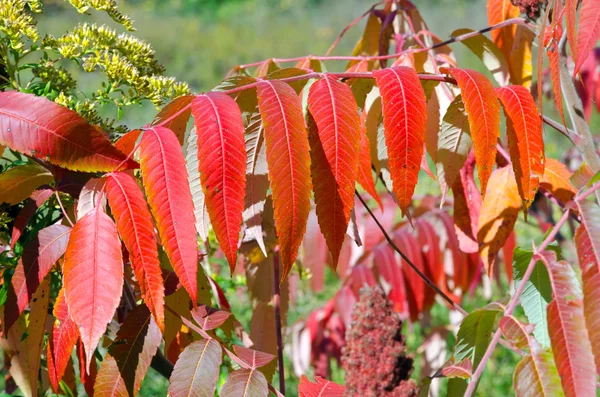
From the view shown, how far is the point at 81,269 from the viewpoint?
0.80 meters

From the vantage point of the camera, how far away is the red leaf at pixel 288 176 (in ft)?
2.69

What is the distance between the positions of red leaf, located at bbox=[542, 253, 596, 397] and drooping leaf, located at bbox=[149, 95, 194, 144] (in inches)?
19.9

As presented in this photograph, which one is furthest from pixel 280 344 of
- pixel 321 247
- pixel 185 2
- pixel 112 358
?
pixel 185 2

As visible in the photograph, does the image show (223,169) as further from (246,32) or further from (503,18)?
(246,32)

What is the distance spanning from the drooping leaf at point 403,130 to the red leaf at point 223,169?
18cm

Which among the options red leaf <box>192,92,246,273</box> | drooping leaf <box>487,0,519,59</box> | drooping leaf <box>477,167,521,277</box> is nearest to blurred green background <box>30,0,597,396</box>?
drooping leaf <box>487,0,519,59</box>

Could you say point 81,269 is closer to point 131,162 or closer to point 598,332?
point 131,162

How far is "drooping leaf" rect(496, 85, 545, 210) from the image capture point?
0.92 m

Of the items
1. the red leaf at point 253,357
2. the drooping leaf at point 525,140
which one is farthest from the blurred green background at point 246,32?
the red leaf at point 253,357

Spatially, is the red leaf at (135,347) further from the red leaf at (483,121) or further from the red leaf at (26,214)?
the red leaf at (483,121)

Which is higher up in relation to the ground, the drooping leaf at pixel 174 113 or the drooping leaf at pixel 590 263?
the drooping leaf at pixel 174 113

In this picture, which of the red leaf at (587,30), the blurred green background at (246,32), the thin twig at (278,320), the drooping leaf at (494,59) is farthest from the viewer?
the blurred green background at (246,32)

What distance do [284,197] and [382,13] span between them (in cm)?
93

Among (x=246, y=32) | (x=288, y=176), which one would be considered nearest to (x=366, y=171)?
(x=288, y=176)
